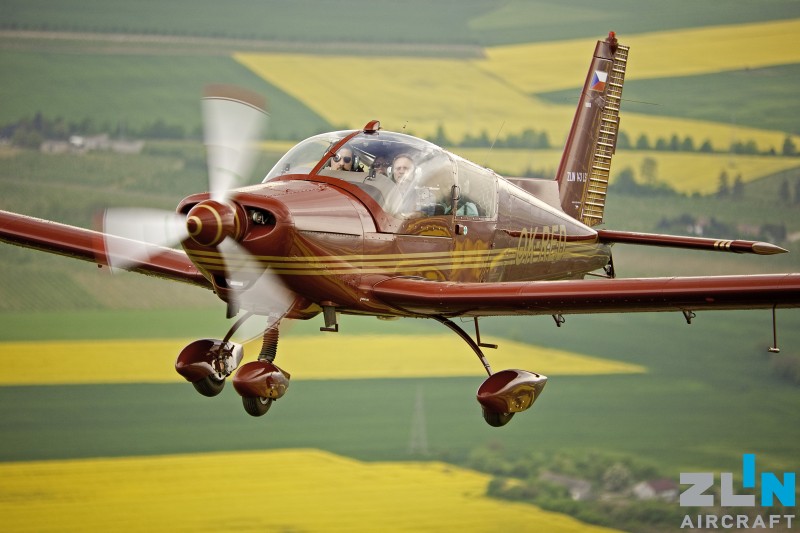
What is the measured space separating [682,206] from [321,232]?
2309 inches

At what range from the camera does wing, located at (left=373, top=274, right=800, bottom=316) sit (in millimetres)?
16812

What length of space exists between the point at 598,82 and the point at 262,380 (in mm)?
10990

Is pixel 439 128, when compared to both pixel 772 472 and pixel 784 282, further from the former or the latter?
pixel 784 282

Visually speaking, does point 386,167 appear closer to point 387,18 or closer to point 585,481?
point 585,481

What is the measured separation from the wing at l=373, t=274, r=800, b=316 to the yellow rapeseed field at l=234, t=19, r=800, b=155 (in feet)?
200

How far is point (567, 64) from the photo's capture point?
91.8 meters

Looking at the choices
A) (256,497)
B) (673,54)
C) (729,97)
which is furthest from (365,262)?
(673,54)

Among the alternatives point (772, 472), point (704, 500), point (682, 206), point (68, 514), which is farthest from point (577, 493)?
point (682, 206)

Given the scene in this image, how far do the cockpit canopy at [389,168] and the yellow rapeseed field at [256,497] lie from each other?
26.9m

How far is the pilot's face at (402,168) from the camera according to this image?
62.3ft

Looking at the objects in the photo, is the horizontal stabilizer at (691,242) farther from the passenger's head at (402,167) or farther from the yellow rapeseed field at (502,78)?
the yellow rapeseed field at (502,78)

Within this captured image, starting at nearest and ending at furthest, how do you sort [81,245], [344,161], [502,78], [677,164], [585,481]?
1. [344,161]
2. [81,245]
3. [585,481]
4. [677,164]
5. [502,78]

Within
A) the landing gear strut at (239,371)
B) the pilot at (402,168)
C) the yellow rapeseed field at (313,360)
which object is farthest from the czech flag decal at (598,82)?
the yellow rapeseed field at (313,360)

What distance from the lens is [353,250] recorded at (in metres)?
18.5
